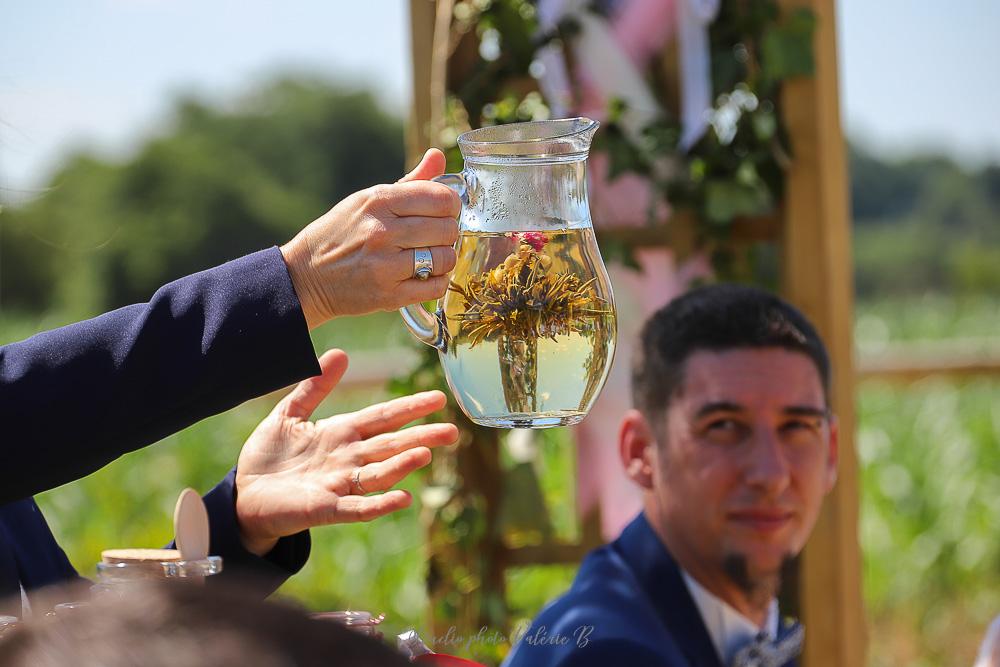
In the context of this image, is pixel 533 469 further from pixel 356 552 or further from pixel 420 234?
pixel 356 552

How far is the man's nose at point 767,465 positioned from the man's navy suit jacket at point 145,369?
3.33 feet

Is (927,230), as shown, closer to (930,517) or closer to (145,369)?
(930,517)

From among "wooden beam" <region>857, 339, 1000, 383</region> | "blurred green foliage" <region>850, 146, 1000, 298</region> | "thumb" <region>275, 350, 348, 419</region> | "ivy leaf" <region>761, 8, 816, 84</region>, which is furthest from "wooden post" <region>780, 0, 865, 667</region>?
"blurred green foliage" <region>850, 146, 1000, 298</region>

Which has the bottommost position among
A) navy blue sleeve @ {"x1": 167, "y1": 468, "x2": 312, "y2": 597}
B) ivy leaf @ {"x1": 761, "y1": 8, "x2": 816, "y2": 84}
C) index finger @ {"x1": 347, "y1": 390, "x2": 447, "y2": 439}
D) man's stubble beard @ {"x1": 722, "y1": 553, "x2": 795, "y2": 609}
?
man's stubble beard @ {"x1": 722, "y1": 553, "x2": 795, "y2": 609}

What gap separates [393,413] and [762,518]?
83 cm

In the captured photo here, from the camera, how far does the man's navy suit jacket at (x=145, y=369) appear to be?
1.10 meters

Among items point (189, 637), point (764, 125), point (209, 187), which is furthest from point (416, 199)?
point (209, 187)

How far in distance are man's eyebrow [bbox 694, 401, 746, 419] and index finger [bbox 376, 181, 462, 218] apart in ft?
3.21

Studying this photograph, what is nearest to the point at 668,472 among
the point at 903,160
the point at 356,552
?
the point at 356,552

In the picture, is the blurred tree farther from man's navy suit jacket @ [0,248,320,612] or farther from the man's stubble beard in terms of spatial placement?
man's navy suit jacket @ [0,248,320,612]

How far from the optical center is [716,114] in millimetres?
2926

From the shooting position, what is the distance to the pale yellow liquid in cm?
116

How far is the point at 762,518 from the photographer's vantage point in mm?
1956

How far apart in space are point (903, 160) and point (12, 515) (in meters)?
44.1
